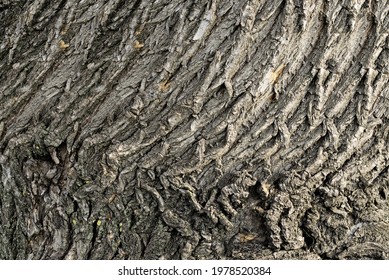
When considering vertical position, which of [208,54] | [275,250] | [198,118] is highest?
[208,54]

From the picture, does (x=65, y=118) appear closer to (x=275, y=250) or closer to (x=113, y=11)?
(x=113, y=11)

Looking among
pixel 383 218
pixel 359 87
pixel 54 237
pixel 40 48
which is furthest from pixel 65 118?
pixel 383 218

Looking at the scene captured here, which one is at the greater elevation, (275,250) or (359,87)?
(359,87)

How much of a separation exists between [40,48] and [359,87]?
1438 millimetres

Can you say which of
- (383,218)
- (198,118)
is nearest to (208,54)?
(198,118)

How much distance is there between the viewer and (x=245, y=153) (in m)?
2.65

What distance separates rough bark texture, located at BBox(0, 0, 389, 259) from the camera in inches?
102

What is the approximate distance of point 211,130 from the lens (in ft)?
8.62

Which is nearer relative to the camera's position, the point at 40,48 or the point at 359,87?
the point at 359,87

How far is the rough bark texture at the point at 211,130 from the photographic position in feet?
8.52

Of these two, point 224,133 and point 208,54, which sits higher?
point 208,54

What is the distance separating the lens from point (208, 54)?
2602mm

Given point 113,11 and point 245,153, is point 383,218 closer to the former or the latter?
point 245,153

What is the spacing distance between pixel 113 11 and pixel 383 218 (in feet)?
4.93
